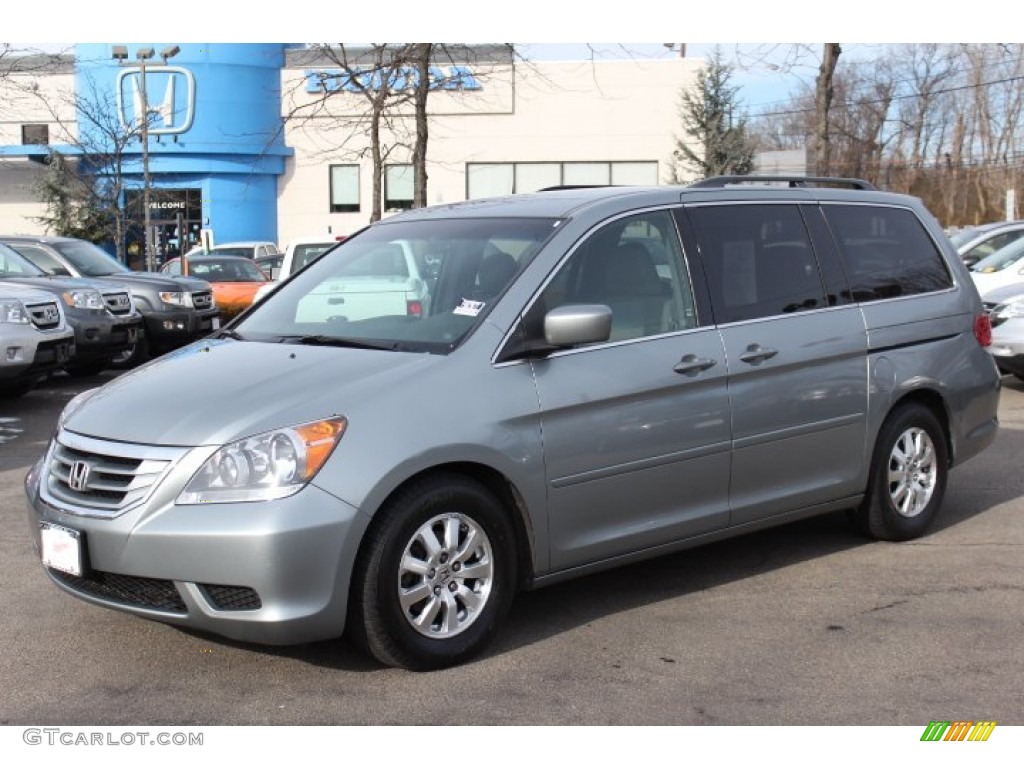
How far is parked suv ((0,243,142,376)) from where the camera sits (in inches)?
532

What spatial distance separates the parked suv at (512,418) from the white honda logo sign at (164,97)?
128 feet

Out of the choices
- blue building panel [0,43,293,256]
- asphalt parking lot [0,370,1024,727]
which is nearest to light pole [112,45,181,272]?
blue building panel [0,43,293,256]

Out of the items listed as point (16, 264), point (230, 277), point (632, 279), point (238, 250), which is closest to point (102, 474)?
point (632, 279)

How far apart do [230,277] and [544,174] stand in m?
23.3

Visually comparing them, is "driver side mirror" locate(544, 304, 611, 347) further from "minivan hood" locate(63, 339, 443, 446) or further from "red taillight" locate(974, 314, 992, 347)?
"red taillight" locate(974, 314, 992, 347)

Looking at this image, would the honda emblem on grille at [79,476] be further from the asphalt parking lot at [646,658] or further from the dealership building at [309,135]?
the dealership building at [309,135]

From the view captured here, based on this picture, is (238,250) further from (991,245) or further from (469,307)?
(469,307)

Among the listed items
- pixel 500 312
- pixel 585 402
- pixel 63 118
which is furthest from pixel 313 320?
pixel 63 118

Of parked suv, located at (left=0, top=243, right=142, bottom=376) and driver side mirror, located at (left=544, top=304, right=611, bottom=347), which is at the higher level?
driver side mirror, located at (left=544, top=304, right=611, bottom=347)

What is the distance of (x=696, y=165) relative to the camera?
141ft

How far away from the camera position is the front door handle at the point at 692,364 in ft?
17.7

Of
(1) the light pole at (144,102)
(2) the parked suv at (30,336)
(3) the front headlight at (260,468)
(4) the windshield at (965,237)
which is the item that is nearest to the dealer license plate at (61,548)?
(3) the front headlight at (260,468)

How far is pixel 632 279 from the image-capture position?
17.9 ft

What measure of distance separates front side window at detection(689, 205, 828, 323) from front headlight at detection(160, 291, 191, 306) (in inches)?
452
